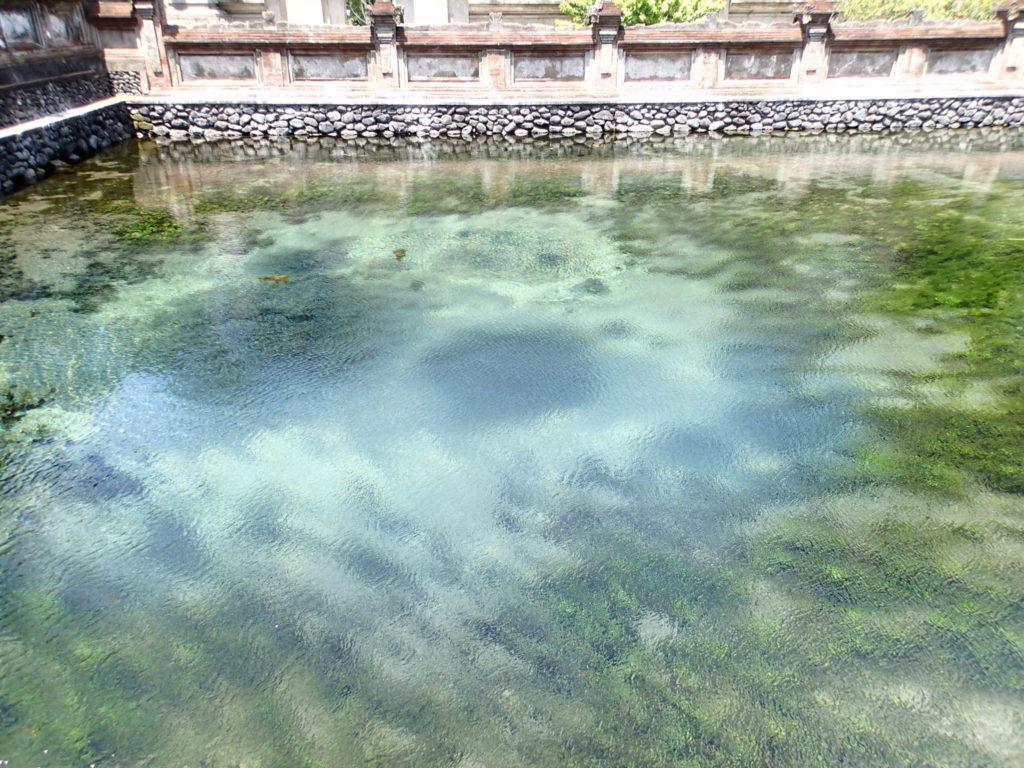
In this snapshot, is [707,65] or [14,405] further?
[707,65]

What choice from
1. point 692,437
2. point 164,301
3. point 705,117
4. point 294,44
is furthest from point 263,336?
point 705,117

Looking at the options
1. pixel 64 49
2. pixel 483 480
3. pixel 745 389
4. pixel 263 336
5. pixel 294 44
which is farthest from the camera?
pixel 294 44

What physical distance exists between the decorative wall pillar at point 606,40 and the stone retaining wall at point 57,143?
1022 centimetres

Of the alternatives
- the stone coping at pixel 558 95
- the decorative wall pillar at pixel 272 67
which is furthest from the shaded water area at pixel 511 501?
the decorative wall pillar at pixel 272 67

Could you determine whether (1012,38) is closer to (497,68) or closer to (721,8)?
(721,8)

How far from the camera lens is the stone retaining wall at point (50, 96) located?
1231 cm

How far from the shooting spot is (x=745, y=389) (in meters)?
5.95

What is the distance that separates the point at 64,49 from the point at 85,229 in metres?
7.06

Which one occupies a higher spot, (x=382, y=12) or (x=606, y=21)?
(x=382, y=12)

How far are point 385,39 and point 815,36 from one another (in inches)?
373

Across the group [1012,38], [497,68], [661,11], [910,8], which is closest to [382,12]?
[497,68]

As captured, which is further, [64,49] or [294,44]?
[294,44]

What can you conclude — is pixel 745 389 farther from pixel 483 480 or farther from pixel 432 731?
pixel 432 731

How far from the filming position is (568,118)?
1628cm
